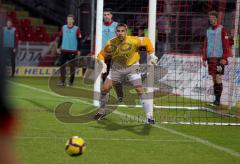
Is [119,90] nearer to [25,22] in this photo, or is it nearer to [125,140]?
[125,140]

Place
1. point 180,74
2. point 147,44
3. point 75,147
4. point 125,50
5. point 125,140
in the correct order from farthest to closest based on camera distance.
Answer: point 180,74 → point 125,50 → point 147,44 → point 125,140 → point 75,147

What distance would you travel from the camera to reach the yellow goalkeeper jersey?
998cm

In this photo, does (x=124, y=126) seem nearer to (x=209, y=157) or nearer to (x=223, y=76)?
(x=209, y=157)

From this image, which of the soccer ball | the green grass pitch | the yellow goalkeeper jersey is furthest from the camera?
the yellow goalkeeper jersey

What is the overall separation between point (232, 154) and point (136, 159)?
4.48 ft

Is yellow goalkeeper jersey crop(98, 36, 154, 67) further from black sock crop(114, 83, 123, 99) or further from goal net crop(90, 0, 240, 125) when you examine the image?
black sock crop(114, 83, 123, 99)

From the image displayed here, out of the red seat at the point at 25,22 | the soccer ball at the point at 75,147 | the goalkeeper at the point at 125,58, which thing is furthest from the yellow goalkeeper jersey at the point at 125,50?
the red seat at the point at 25,22

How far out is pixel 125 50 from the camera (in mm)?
10062

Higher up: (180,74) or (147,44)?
(147,44)

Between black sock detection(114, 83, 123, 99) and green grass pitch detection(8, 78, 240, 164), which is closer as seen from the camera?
green grass pitch detection(8, 78, 240, 164)

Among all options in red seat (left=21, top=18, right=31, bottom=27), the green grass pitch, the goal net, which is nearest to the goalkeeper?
the goal net

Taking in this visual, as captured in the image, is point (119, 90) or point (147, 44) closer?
point (147, 44)

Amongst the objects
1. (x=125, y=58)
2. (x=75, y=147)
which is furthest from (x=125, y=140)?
(x=75, y=147)

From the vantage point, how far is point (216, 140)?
8500mm
